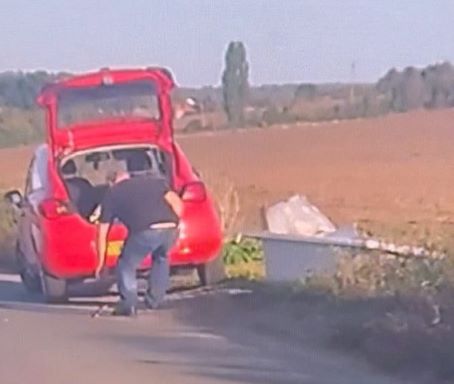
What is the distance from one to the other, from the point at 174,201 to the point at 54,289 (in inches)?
92.0

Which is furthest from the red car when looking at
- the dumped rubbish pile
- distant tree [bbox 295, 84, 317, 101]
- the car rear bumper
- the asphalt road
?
distant tree [bbox 295, 84, 317, 101]

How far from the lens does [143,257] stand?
1805cm

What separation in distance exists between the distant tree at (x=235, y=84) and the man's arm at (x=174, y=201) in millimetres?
57068

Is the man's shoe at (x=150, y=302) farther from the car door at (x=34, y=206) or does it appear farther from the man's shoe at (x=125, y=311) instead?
the car door at (x=34, y=206)

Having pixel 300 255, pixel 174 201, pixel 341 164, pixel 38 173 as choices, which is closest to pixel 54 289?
pixel 38 173

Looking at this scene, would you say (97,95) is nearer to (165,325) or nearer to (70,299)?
(70,299)

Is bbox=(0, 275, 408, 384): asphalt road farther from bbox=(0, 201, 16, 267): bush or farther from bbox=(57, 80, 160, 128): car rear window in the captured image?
bbox=(0, 201, 16, 267): bush

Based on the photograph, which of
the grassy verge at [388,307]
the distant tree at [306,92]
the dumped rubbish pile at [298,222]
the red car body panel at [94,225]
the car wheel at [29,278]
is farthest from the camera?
the distant tree at [306,92]

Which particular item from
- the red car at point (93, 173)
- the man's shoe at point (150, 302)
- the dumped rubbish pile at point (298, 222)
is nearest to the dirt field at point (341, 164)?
the dumped rubbish pile at point (298, 222)

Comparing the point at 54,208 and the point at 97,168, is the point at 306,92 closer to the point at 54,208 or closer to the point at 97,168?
the point at 97,168

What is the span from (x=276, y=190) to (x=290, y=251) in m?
26.8

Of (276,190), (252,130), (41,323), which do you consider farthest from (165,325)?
(252,130)

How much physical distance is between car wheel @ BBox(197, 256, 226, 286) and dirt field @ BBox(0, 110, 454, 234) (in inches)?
190

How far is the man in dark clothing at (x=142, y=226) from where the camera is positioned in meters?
17.8
